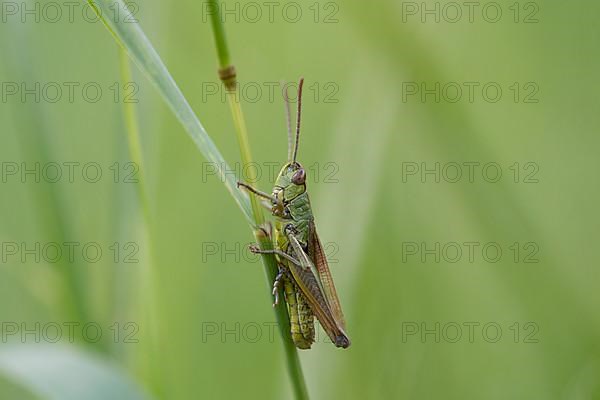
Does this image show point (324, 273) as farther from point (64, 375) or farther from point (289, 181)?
point (64, 375)

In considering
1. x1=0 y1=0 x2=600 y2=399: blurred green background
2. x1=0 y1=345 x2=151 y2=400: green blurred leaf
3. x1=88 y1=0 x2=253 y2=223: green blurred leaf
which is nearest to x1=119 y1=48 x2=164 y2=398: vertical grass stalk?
x1=0 y1=0 x2=600 y2=399: blurred green background

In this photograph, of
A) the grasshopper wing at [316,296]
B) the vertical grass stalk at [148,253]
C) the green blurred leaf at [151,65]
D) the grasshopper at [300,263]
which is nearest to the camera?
the green blurred leaf at [151,65]

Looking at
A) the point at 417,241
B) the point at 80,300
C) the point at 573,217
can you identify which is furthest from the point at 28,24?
the point at 573,217

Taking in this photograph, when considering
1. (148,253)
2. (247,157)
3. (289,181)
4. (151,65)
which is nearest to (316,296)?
(289,181)

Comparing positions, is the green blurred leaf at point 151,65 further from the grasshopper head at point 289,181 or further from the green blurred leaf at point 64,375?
the grasshopper head at point 289,181

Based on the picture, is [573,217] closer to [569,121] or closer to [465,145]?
[569,121]

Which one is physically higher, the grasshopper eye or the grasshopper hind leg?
the grasshopper eye

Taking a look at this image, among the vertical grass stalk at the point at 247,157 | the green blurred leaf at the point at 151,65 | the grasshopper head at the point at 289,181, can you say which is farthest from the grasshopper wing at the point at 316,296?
the green blurred leaf at the point at 151,65

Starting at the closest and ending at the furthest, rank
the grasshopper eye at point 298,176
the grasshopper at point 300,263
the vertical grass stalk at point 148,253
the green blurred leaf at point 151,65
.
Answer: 1. the green blurred leaf at point 151,65
2. the vertical grass stalk at point 148,253
3. the grasshopper at point 300,263
4. the grasshopper eye at point 298,176

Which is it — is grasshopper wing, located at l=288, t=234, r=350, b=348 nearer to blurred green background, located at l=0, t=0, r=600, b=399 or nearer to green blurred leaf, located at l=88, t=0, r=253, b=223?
blurred green background, located at l=0, t=0, r=600, b=399
